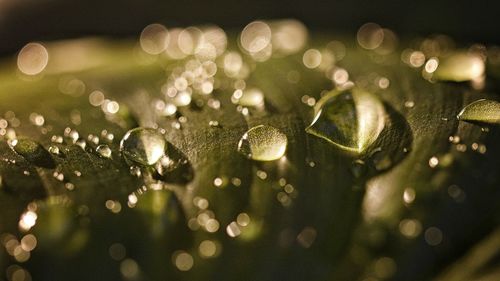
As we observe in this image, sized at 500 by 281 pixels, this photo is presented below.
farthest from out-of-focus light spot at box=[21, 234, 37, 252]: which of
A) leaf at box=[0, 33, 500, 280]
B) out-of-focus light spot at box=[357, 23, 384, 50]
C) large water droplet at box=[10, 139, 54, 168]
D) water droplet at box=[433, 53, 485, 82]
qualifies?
out-of-focus light spot at box=[357, 23, 384, 50]

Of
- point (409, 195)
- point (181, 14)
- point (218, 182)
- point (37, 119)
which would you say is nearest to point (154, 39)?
point (181, 14)

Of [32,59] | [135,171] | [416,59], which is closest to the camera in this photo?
[135,171]

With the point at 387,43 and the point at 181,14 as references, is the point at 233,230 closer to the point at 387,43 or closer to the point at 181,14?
the point at 387,43

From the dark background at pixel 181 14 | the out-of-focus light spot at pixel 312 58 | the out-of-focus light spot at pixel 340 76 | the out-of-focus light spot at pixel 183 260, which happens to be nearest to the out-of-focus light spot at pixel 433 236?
the out-of-focus light spot at pixel 183 260

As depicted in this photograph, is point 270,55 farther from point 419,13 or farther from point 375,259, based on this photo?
point 375,259

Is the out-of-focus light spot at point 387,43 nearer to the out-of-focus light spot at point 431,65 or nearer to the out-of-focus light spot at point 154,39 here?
the out-of-focus light spot at point 431,65

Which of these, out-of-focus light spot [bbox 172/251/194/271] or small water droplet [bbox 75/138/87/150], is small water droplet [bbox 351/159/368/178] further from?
small water droplet [bbox 75/138/87/150]
